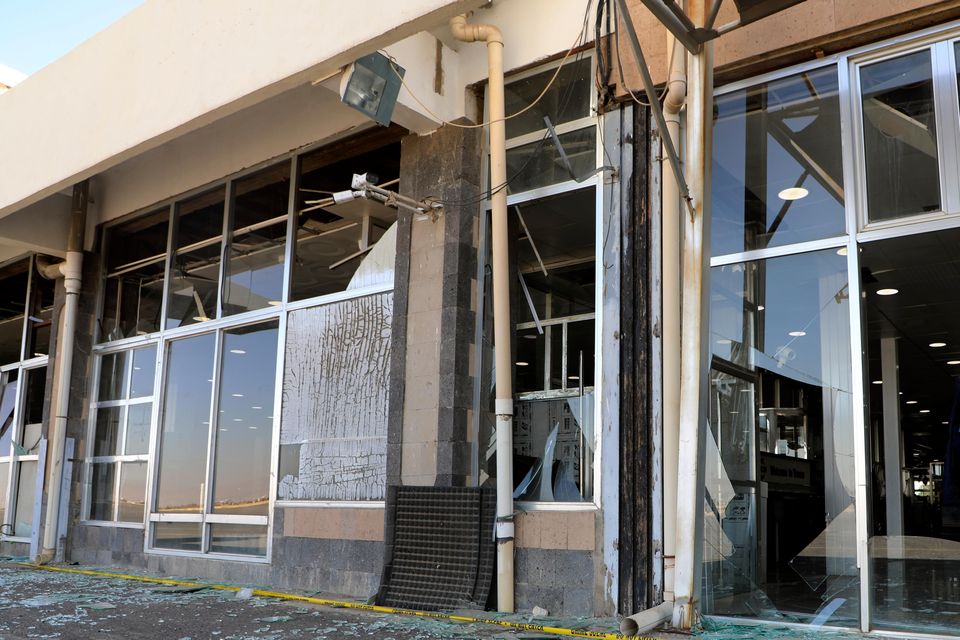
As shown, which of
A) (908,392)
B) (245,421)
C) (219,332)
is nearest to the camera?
(245,421)

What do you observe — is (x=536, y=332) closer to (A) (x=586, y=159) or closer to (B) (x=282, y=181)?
(A) (x=586, y=159)

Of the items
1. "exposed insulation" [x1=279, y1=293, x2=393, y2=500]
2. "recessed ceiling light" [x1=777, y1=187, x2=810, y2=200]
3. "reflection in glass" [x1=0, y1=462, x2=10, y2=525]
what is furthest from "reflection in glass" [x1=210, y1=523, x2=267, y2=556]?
"recessed ceiling light" [x1=777, y1=187, x2=810, y2=200]

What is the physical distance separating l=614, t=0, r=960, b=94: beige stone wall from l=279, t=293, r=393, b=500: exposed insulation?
326 cm

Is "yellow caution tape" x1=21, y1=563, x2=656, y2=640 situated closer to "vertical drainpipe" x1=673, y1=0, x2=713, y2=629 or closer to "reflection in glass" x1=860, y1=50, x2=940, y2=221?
"vertical drainpipe" x1=673, y1=0, x2=713, y2=629

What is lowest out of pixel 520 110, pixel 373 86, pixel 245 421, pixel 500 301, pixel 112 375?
pixel 245 421

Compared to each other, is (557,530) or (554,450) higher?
(554,450)

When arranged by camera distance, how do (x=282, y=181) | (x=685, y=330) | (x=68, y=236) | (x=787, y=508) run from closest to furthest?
(x=685, y=330)
(x=787, y=508)
(x=282, y=181)
(x=68, y=236)

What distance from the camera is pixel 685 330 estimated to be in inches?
209

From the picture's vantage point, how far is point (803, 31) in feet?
18.7

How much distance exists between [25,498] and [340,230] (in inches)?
269

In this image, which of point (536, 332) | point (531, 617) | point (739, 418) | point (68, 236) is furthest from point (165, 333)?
point (739, 418)

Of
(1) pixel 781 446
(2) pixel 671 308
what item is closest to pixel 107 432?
(2) pixel 671 308

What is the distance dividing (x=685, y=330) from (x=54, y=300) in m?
9.36

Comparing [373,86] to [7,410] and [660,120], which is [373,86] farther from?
[7,410]
